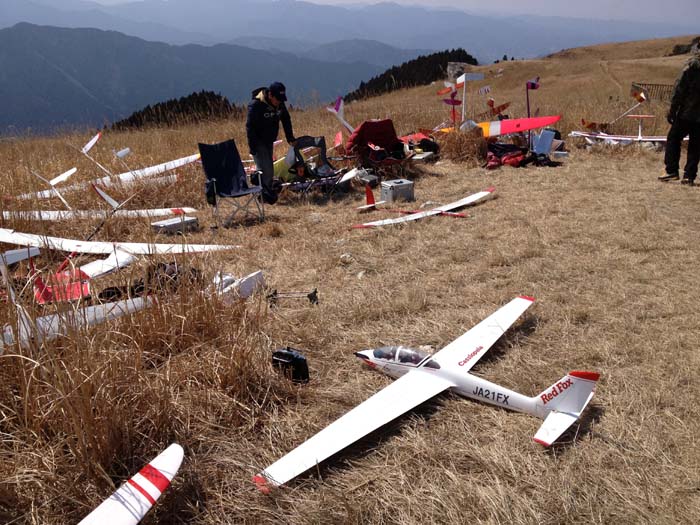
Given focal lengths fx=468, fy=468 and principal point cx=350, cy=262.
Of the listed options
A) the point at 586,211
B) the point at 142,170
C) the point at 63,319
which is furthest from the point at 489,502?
the point at 142,170

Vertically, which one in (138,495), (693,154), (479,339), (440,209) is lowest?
(479,339)

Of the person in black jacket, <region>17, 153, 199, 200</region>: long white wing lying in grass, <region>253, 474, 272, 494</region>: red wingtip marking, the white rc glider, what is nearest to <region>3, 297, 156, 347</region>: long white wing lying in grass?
the white rc glider

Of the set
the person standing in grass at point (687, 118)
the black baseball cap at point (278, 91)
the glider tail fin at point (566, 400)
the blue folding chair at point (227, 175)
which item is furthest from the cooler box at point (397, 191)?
the glider tail fin at point (566, 400)

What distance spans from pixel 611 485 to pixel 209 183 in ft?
16.8

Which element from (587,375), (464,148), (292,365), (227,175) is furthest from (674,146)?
(292,365)

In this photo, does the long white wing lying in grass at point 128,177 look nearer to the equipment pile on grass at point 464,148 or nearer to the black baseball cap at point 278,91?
the black baseball cap at point 278,91

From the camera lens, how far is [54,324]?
7.47 feet

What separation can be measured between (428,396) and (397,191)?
4607 mm

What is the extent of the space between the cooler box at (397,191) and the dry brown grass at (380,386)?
2049 millimetres

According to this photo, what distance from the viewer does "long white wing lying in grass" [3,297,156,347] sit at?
6.69ft

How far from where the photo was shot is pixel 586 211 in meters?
5.78

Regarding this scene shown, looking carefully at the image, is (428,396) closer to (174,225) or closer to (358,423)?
(358,423)

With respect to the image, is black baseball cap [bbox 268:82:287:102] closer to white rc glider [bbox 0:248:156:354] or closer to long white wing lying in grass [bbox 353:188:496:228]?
long white wing lying in grass [bbox 353:188:496:228]

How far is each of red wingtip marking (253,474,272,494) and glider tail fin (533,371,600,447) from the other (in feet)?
4.14
